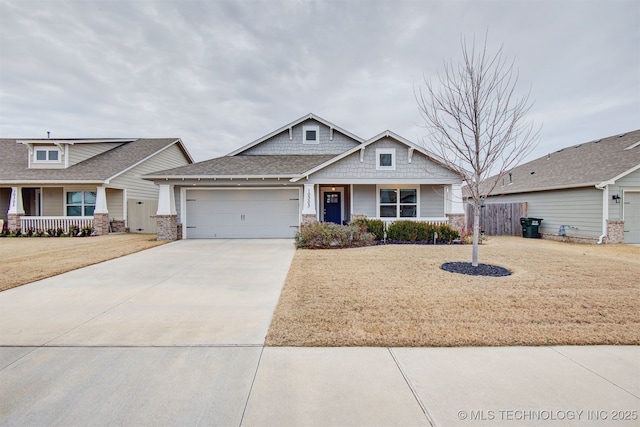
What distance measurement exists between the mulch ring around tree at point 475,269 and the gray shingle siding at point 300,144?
36.4 ft

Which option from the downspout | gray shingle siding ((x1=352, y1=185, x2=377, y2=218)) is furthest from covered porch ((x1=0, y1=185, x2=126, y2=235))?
the downspout

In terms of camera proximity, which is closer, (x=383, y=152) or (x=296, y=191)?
(x=383, y=152)

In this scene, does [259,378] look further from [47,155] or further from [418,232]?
[47,155]

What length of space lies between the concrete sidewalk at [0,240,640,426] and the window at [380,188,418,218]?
36.3ft

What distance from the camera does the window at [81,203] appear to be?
1791cm

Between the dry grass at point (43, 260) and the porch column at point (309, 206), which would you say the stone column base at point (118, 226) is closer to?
the dry grass at point (43, 260)

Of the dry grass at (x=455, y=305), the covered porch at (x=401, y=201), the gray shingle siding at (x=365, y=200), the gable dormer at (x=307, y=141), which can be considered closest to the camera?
the dry grass at (x=455, y=305)

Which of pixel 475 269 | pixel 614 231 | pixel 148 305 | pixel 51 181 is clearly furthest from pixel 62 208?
pixel 614 231

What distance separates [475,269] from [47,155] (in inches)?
909

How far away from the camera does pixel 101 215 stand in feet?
54.7

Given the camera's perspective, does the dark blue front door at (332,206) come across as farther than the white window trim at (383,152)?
Yes

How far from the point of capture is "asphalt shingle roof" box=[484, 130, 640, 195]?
13.7 m

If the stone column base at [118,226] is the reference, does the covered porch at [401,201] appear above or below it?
above

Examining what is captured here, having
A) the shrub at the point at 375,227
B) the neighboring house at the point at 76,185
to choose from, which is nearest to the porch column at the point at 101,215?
the neighboring house at the point at 76,185
